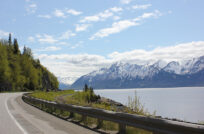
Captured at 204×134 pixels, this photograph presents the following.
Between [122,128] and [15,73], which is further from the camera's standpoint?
[15,73]

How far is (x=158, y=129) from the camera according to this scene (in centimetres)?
767

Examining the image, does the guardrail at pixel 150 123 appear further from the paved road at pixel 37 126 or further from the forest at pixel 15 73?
the forest at pixel 15 73

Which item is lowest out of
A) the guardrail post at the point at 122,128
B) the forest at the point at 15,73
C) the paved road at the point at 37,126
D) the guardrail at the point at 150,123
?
the paved road at the point at 37,126

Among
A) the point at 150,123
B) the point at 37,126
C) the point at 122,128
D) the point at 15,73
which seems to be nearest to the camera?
the point at 150,123

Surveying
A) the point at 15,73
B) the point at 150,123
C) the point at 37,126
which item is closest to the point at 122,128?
the point at 150,123

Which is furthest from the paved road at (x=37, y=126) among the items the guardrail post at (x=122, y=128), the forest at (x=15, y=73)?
the forest at (x=15, y=73)

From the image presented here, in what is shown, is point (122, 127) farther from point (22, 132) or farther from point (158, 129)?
point (22, 132)

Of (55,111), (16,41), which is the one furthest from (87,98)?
(16,41)

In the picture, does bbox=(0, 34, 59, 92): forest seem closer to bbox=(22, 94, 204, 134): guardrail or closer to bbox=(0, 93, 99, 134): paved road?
bbox=(0, 93, 99, 134): paved road

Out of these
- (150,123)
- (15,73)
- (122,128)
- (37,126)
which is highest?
(15,73)

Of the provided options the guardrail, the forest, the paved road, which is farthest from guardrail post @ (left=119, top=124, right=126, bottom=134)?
the forest

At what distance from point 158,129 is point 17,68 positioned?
86598 mm

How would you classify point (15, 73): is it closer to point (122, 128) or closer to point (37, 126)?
point (37, 126)

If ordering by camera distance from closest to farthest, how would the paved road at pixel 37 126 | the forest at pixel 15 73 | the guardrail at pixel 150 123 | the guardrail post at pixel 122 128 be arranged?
the guardrail at pixel 150 123
the guardrail post at pixel 122 128
the paved road at pixel 37 126
the forest at pixel 15 73
